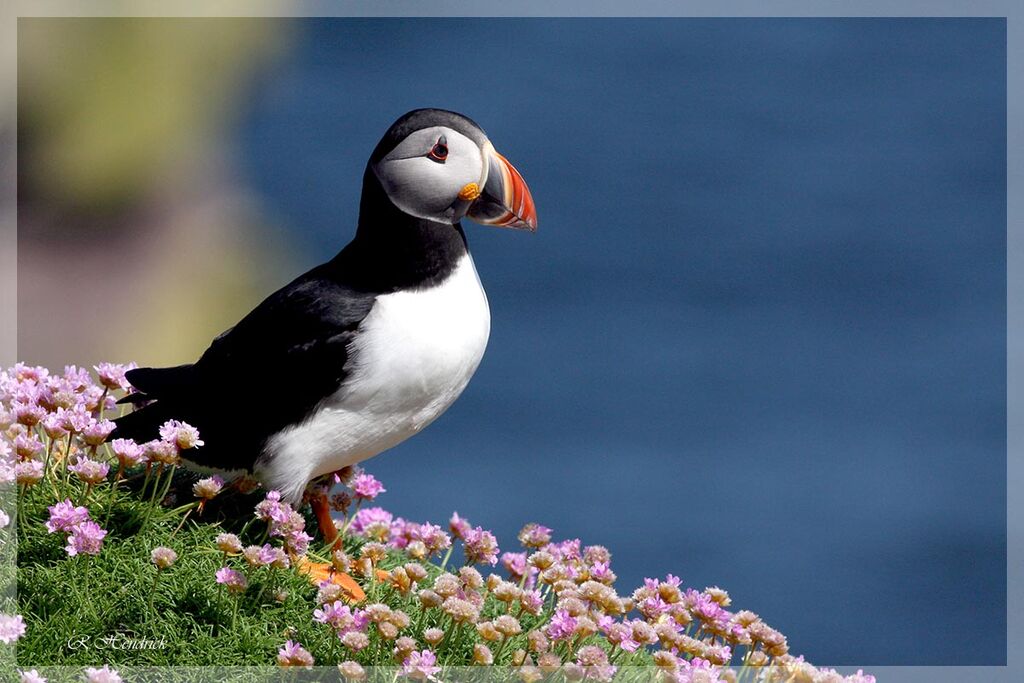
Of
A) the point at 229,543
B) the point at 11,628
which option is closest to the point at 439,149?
the point at 229,543

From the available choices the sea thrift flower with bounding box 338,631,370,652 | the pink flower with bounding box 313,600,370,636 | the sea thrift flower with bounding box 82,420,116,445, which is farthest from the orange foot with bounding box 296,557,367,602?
the sea thrift flower with bounding box 82,420,116,445

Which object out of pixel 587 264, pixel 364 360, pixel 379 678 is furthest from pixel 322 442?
pixel 587 264

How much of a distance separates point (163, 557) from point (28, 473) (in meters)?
0.49

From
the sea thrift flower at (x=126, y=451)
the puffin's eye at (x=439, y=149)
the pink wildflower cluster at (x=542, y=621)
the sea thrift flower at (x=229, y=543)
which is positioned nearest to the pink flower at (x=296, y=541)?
the pink wildflower cluster at (x=542, y=621)

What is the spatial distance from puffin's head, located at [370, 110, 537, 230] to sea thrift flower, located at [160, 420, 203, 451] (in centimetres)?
91

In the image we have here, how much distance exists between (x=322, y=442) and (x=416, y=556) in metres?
0.48

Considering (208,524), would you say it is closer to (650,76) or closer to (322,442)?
(322,442)

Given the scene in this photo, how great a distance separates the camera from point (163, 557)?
3.58m

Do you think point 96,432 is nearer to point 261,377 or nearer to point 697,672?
point 261,377

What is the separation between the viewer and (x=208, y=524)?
4164 millimetres

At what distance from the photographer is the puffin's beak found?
420cm

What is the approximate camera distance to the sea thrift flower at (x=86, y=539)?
3.59 metres

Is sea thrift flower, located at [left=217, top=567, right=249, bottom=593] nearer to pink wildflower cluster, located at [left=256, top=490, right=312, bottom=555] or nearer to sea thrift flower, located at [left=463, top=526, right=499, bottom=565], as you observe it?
pink wildflower cluster, located at [left=256, top=490, right=312, bottom=555]

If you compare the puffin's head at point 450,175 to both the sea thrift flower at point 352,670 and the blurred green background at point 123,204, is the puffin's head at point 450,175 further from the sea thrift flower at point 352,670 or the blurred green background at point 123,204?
the blurred green background at point 123,204
